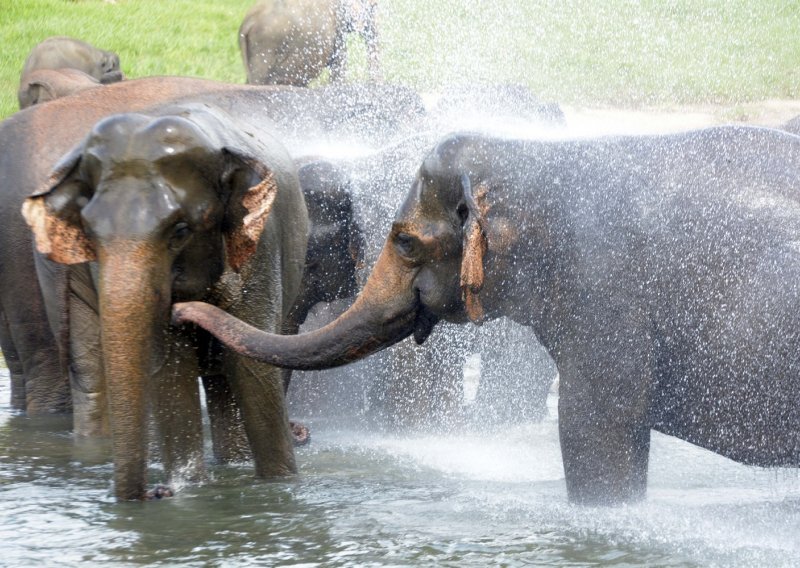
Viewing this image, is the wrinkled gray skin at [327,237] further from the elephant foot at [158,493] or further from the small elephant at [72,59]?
the small elephant at [72,59]

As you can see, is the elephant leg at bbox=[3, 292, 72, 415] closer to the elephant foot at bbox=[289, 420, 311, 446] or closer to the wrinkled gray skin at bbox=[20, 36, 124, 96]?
the elephant foot at bbox=[289, 420, 311, 446]

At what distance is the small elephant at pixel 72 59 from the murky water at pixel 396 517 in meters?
4.86

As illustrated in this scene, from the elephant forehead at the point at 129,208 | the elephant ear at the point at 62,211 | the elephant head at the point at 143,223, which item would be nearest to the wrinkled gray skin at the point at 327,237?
the elephant head at the point at 143,223

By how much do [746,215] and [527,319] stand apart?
0.90m

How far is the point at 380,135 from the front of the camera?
9320 millimetres

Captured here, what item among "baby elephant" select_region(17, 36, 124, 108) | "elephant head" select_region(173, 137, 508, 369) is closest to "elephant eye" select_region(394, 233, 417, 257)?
"elephant head" select_region(173, 137, 508, 369)

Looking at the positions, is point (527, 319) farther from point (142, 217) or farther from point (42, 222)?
point (42, 222)

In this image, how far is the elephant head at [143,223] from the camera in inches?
217

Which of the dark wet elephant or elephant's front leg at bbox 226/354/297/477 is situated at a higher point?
the dark wet elephant

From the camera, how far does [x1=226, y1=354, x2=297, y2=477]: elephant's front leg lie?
6.26m

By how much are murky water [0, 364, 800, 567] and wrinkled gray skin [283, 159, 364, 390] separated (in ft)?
3.29

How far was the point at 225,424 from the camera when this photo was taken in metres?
6.79

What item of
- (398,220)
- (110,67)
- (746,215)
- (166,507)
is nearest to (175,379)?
(166,507)

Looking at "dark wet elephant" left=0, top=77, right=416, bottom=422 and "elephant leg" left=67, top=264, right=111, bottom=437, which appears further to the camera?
"dark wet elephant" left=0, top=77, right=416, bottom=422
